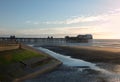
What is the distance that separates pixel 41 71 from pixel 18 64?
2633 mm

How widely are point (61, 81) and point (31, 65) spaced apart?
7.16m

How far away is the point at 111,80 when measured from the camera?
2377cm

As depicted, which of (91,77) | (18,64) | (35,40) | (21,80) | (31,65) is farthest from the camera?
(35,40)

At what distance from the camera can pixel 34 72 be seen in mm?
26750

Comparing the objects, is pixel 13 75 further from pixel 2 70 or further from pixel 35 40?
pixel 35 40

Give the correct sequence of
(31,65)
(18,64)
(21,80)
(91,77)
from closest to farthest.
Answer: (21,80) < (91,77) < (18,64) < (31,65)

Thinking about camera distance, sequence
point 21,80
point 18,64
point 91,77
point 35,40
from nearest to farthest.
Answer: point 21,80
point 91,77
point 18,64
point 35,40

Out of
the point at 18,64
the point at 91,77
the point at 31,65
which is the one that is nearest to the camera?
the point at 91,77

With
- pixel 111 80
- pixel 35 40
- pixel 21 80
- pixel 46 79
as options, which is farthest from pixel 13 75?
pixel 35 40

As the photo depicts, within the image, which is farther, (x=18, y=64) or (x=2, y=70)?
(x=18, y=64)

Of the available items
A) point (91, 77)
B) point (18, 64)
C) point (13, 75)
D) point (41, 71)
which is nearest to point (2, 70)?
point (13, 75)

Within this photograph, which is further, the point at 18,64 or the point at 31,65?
the point at 31,65

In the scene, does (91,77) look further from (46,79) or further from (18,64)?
(18,64)

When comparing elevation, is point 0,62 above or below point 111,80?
above
